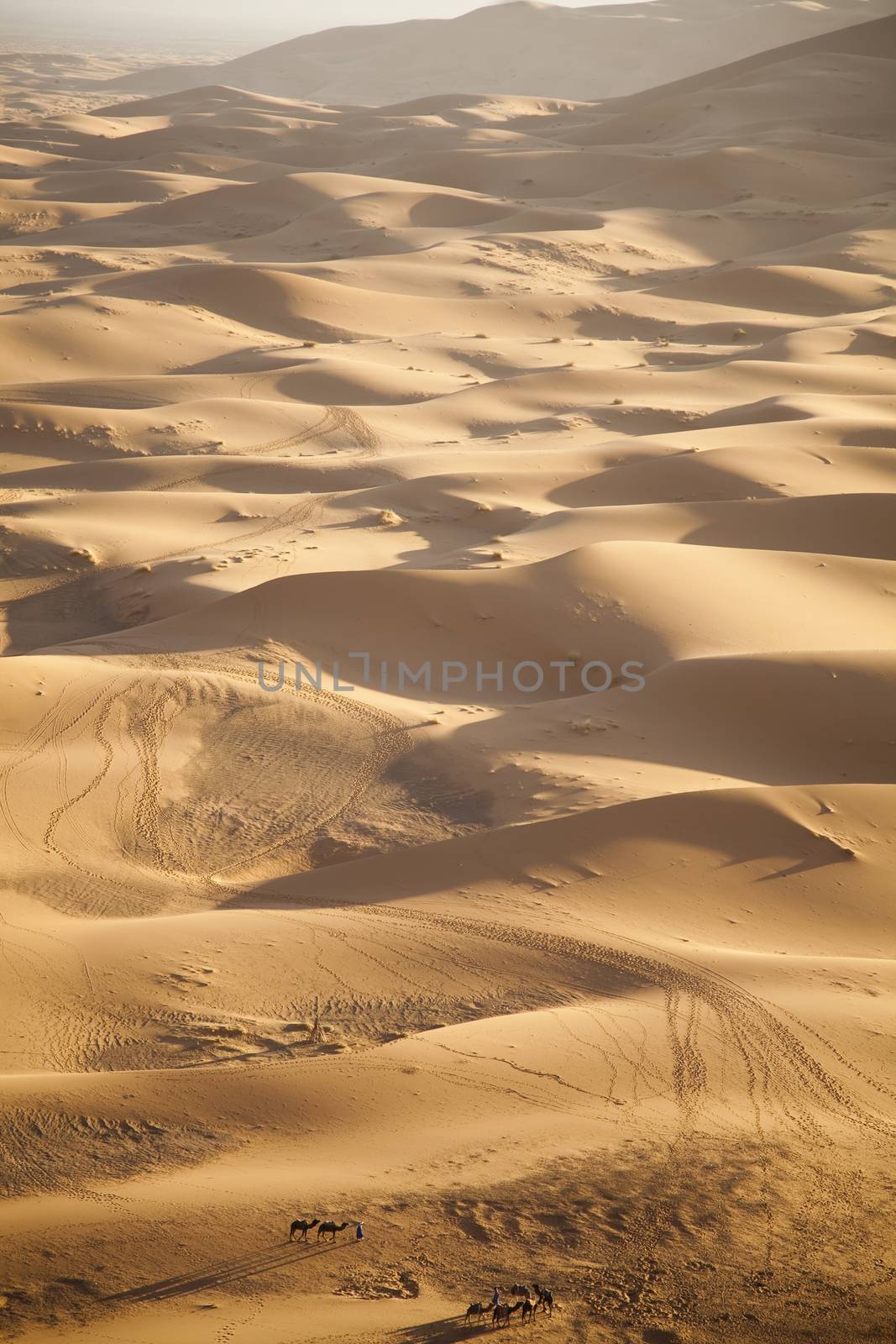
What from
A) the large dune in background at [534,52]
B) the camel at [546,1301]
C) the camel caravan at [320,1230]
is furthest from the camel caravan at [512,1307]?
the large dune in background at [534,52]

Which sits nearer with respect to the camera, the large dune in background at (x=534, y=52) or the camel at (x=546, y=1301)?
the camel at (x=546, y=1301)

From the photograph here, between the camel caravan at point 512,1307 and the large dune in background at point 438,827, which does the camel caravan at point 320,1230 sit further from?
the camel caravan at point 512,1307

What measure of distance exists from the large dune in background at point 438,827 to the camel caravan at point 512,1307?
48mm

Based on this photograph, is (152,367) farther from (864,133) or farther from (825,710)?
(864,133)

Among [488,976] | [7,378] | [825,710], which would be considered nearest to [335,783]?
[488,976]

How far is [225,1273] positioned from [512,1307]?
2.88 feet

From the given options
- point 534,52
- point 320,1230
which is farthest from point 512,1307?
point 534,52

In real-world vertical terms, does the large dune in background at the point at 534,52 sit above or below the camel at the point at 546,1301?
above

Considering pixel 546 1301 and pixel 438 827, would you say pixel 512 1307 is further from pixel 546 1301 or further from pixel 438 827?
pixel 438 827

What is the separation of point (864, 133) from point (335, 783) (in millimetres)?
37443

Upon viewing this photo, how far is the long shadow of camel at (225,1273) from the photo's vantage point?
10.6 feet

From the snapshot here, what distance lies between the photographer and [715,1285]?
340cm

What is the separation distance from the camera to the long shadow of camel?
10.6 ft

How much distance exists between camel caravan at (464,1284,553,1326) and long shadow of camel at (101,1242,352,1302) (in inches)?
19.7
